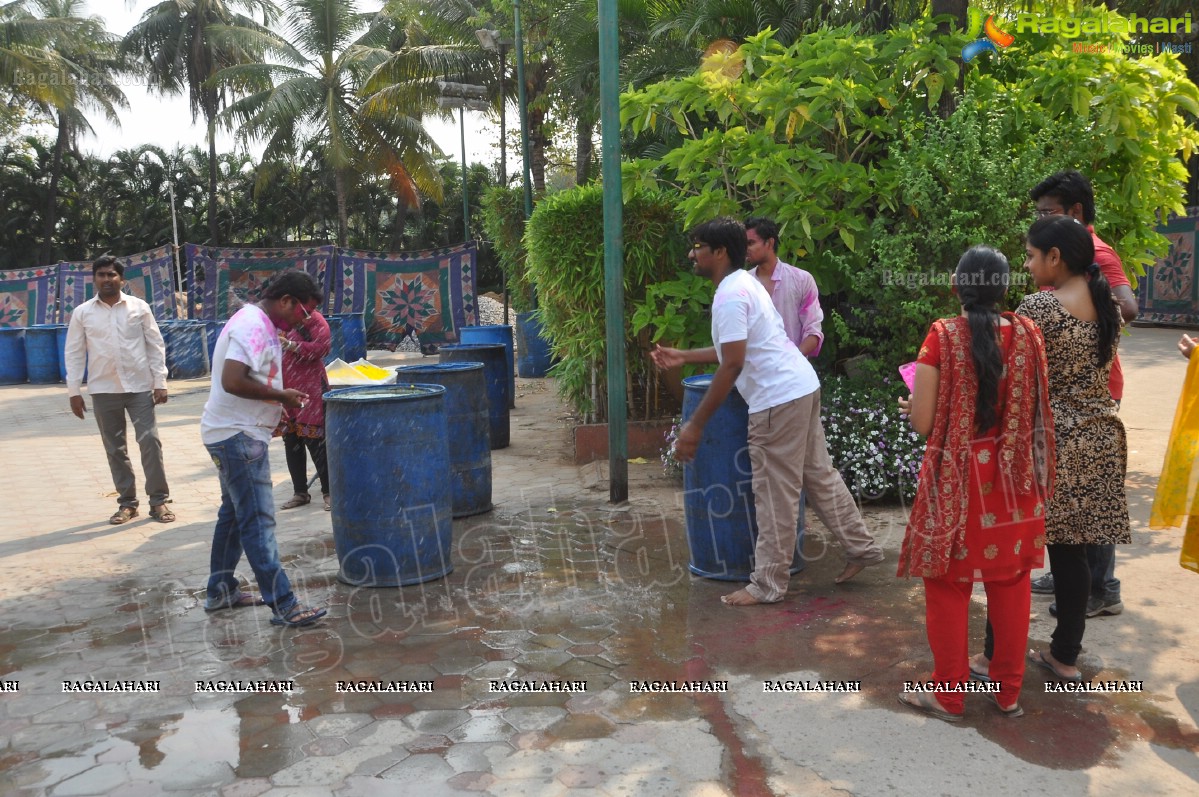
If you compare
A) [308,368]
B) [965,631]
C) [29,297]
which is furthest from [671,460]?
[29,297]

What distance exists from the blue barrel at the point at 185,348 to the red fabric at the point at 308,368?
1147 centimetres

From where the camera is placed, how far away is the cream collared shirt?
6711 millimetres

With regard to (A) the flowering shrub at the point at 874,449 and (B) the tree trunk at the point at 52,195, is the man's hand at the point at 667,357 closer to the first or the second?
(A) the flowering shrub at the point at 874,449

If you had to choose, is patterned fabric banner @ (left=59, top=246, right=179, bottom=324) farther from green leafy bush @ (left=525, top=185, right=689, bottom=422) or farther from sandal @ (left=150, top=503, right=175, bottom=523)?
sandal @ (left=150, top=503, right=175, bottom=523)

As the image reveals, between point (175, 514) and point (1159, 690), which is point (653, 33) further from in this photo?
point (1159, 690)

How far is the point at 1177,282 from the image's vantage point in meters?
19.4

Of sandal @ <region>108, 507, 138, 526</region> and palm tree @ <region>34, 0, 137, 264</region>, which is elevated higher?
palm tree @ <region>34, 0, 137, 264</region>

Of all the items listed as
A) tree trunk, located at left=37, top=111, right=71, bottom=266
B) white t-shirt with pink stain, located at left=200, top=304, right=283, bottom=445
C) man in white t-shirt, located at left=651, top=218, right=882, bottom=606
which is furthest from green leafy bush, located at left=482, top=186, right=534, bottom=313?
tree trunk, located at left=37, top=111, right=71, bottom=266

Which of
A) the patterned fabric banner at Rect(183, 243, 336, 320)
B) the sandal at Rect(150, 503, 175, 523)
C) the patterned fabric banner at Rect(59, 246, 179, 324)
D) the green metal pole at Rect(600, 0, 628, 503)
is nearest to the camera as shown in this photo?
the green metal pole at Rect(600, 0, 628, 503)

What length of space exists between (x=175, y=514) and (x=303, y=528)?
47.6 inches

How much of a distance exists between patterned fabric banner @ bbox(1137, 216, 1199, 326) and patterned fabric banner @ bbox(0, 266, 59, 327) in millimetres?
21700

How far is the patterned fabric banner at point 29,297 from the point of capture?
20.3m

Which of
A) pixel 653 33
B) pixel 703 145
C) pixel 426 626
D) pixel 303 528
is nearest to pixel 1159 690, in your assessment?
pixel 426 626

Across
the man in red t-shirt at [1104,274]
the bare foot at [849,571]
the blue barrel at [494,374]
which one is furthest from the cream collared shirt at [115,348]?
the man in red t-shirt at [1104,274]
